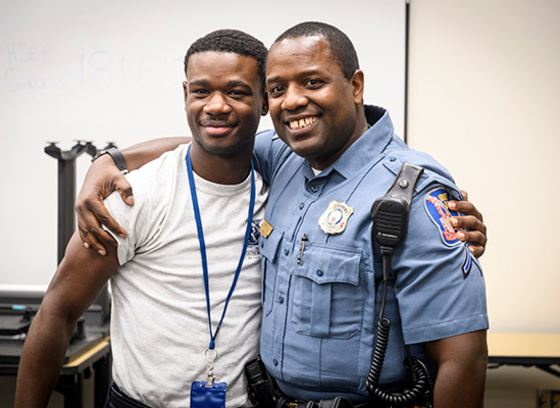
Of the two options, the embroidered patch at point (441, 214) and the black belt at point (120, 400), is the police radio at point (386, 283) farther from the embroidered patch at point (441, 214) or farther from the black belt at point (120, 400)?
the black belt at point (120, 400)

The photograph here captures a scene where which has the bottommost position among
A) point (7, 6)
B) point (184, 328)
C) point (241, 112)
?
point (184, 328)

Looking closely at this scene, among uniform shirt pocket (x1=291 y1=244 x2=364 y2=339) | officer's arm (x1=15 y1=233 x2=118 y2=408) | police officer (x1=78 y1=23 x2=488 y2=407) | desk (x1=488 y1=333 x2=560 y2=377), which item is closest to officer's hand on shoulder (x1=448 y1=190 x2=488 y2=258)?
police officer (x1=78 y1=23 x2=488 y2=407)

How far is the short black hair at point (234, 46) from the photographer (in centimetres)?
134

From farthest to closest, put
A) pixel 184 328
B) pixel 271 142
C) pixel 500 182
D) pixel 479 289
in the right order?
pixel 500 182 < pixel 271 142 < pixel 184 328 < pixel 479 289

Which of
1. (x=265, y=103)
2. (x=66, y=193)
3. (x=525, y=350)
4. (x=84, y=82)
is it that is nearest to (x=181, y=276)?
(x=265, y=103)

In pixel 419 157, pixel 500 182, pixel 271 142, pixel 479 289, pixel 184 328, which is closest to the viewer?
pixel 479 289

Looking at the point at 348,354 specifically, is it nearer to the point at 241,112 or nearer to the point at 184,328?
the point at 184,328

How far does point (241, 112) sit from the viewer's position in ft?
4.39

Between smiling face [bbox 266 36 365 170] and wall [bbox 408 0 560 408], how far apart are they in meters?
1.61

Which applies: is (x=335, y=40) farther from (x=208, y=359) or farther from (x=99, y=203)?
(x=208, y=359)

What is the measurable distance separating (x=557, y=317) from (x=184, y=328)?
7.71ft

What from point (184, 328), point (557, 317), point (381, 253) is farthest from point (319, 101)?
point (557, 317)

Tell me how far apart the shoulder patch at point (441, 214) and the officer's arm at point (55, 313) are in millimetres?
802

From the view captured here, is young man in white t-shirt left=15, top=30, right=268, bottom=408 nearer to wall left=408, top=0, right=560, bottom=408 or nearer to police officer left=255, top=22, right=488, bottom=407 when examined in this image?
police officer left=255, top=22, right=488, bottom=407
